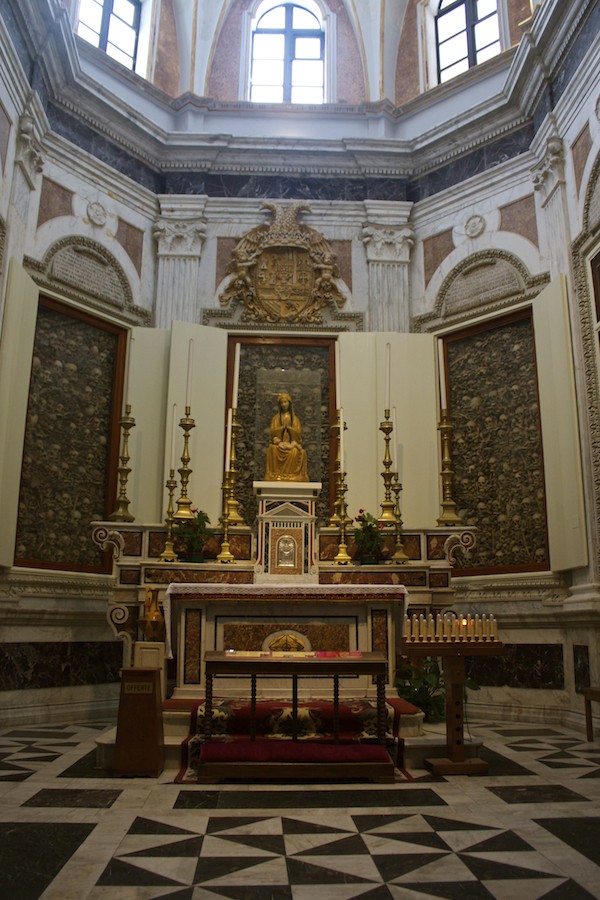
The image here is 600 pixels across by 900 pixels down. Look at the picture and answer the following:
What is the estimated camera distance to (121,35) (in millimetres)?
12836

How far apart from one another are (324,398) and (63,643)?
16.9 feet

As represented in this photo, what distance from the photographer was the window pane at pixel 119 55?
12.6 m

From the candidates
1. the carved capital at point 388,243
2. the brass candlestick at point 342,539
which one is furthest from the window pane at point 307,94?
the brass candlestick at point 342,539

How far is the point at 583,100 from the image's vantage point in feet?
30.8

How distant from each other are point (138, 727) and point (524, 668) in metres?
5.71

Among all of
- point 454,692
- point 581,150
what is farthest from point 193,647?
point 581,150

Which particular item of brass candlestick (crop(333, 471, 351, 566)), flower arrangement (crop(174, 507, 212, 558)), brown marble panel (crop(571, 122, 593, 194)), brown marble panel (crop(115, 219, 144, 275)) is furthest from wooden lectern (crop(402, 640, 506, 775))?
brown marble panel (crop(115, 219, 144, 275))

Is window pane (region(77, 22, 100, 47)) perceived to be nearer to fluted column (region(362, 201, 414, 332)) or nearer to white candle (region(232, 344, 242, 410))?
fluted column (region(362, 201, 414, 332))

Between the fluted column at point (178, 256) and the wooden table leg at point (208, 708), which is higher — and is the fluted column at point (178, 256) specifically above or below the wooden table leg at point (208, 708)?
above

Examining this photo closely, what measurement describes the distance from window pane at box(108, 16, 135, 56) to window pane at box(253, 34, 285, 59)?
7.20ft

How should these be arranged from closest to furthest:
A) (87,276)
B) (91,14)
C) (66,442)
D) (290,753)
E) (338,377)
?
1. (290,753)
2. (66,442)
3. (87,276)
4. (338,377)
5. (91,14)

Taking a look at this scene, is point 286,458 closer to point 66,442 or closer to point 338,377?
point 338,377

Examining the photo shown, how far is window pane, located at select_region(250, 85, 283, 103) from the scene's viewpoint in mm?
13555

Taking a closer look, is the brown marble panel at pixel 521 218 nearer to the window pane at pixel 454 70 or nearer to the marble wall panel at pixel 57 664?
the window pane at pixel 454 70
